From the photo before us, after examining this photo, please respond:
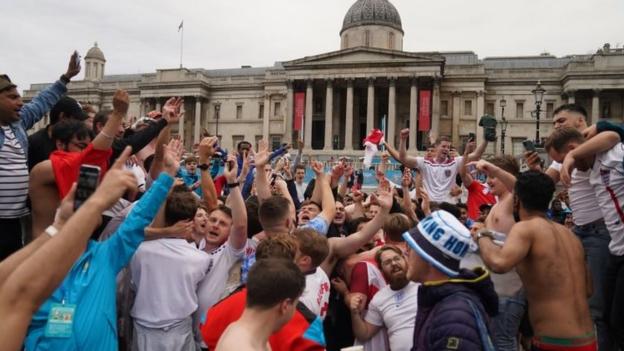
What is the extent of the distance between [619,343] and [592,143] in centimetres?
202

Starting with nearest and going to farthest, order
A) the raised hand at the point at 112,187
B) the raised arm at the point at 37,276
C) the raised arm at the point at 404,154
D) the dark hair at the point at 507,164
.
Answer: the raised arm at the point at 37,276, the raised hand at the point at 112,187, the dark hair at the point at 507,164, the raised arm at the point at 404,154

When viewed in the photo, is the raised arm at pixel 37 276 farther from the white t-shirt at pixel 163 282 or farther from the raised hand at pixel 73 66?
the raised hand at pixel 73 66

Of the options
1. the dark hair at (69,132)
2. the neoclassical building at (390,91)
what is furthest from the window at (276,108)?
the dark hair at (69,132)

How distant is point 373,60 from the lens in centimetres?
4900

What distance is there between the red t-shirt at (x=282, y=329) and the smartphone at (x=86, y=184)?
132cm

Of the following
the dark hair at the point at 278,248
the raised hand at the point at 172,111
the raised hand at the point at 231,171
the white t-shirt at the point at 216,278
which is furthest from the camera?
the raised hand at the point at 172,111

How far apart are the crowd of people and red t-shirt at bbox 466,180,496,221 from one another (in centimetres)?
231

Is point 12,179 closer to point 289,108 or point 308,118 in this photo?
point 308,118

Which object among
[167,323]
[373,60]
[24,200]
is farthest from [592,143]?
[373,60]

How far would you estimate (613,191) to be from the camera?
4781 millimetres

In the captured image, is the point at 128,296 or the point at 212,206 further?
the point at 212,206

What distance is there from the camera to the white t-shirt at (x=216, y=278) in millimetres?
4523

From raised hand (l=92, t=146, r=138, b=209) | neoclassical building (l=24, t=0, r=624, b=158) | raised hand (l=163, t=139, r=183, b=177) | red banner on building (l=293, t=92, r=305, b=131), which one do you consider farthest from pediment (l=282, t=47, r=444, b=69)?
raised hand (l=92, t=146, r=138, b=209)

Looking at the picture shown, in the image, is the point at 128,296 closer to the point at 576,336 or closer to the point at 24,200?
the point at 24,200
